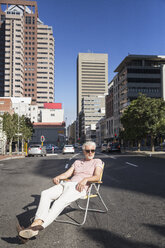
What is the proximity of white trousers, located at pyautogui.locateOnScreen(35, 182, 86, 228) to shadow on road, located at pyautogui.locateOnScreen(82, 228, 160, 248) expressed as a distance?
502mm

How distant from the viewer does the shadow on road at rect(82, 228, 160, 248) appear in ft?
10.7

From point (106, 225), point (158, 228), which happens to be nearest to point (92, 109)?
point (106, 225)

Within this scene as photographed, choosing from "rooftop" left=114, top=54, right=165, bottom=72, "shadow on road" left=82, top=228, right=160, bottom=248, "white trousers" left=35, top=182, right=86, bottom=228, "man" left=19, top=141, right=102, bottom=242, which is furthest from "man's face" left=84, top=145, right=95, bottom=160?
"rooftop" left=114, top=54, right=165, bottom=72

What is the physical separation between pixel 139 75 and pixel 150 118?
162 ft

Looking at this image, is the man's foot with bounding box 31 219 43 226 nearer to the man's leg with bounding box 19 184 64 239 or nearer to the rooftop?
the man's leg with bounding box 19 184 64 239

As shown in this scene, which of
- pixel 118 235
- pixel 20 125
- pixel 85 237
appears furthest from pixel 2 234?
pixel 20 125

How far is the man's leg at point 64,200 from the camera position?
3.73 m

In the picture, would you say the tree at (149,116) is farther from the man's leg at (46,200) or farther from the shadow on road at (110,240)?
the shadow on road at (110,240)

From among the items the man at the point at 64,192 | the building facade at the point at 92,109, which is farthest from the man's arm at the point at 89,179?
the building facade at the point at 92,109

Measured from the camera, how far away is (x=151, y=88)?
8144 centimetres

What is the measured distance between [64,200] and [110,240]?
36.5 inches

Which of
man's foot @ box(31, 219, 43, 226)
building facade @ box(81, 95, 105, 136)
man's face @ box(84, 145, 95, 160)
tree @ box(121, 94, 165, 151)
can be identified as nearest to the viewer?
man's foot @ box(31, 219, 43, 226)

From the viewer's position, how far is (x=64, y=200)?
4.01m

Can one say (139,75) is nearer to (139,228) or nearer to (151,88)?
(151,88)
